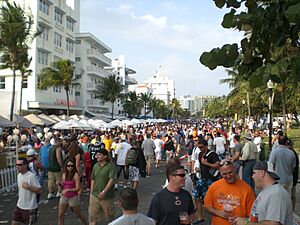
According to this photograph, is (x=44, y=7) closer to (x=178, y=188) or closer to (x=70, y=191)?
(x=70, y=191)

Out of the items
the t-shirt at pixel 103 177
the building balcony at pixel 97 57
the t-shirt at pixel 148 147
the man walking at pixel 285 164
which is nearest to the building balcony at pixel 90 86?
the building balcony at pixel 97 57

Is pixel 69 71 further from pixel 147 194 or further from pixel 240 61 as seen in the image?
pixel 240 61

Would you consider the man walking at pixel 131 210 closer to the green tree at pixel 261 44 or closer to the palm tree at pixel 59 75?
the green tree at pixel 261 44

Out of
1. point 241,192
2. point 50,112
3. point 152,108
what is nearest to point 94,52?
point 50,112

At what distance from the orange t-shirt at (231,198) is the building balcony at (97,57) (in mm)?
58073

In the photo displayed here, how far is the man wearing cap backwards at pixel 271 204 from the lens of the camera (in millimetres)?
3591

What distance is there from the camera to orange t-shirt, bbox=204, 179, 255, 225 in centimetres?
453

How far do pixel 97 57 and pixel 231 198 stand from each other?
60899 mm

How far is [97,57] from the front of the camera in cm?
6394

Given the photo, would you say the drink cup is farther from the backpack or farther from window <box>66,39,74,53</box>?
window <box>66,39,74,53</box>

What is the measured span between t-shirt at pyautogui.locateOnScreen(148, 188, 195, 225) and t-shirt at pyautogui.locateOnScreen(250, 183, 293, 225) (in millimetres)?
877

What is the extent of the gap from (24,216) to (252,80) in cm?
515

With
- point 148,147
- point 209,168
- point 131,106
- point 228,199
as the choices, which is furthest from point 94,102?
point 228,199

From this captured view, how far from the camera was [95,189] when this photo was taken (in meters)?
7.05
